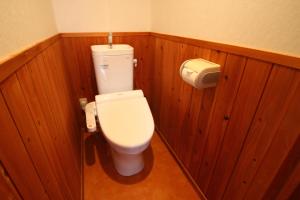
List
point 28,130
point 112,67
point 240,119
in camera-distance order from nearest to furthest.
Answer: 1. point 28,130
2. point 240,119
3. point 112,67

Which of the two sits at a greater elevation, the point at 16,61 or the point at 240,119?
the point at 16,61

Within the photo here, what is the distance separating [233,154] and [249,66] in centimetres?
44

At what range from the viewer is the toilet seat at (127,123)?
102 centimetres

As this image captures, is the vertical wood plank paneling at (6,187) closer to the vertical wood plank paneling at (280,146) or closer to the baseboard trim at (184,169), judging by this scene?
the vertical wood plank paneling at (280,146)

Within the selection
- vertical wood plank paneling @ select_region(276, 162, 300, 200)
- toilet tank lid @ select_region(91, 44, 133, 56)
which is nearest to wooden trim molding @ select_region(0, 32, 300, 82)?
vertical wood plank paneling @ select_region(276, 162, 300, 200)

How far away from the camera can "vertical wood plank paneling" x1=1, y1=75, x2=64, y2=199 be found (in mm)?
456

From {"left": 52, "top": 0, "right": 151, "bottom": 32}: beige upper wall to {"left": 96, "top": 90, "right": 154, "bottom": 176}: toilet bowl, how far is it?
65cm

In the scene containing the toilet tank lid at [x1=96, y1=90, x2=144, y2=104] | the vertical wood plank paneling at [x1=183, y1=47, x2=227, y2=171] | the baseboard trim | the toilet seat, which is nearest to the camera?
the vertical wood plank paneling at [x1=183, y1=47, x2=227, y2=171]

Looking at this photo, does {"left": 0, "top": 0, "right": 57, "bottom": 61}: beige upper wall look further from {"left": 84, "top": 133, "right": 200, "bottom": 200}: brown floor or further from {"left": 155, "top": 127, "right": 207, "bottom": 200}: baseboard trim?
{"left": 155, "top": 127, "right": 207, "bottom": 200}: baseboard trim

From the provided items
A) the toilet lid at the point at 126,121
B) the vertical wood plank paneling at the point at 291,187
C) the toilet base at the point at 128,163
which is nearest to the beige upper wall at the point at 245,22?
the vertical wood plank paneling at the point at 291,187

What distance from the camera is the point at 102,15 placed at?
1.44m

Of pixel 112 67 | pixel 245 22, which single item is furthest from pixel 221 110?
pixel 112 67

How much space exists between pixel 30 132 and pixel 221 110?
83 cm

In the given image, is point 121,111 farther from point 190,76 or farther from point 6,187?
point 6,187
